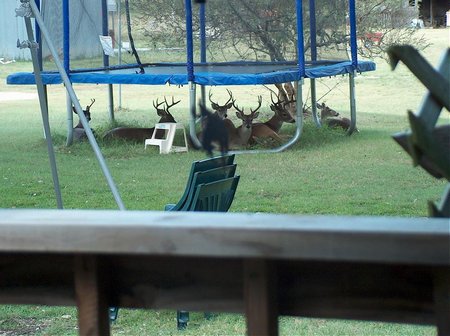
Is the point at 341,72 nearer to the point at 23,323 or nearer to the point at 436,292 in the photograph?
the point at 23,323

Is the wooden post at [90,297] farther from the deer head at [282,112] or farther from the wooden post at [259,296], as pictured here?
the deer head at [282,112]

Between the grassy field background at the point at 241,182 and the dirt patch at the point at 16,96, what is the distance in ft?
15.9

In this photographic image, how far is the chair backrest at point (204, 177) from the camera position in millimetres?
4781

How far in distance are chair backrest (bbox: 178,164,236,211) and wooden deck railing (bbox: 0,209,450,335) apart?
3.19 meters

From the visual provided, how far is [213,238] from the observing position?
1.33 m

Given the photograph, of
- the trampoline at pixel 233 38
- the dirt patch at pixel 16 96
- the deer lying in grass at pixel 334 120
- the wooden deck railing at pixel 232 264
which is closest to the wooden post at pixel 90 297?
the wooden deck railing at pixel 232 264

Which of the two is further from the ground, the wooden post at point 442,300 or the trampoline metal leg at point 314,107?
the wooden post at point 442,300

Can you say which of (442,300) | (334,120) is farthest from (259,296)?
(334,120)

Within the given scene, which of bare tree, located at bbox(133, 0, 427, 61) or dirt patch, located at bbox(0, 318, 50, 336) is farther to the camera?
bare tree, located at bbox(133, 0, 427, 61)

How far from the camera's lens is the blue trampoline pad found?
37.3 feet

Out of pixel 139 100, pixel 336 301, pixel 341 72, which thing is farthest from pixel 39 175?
pixel 139 100

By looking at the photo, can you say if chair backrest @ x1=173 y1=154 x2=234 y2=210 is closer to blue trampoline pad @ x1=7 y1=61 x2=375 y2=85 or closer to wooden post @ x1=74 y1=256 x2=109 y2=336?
wooden post @ x1=74 y1=256 x2=109 y2=336

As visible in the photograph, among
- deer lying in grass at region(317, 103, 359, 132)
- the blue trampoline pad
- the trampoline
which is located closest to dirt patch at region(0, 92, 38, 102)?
the trampoline

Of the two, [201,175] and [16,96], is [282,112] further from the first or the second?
[16,96]
